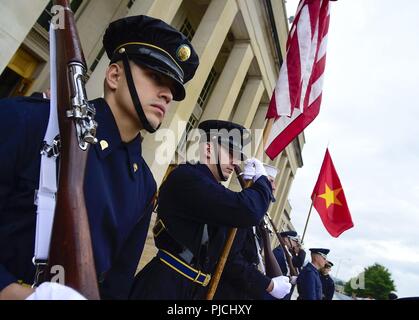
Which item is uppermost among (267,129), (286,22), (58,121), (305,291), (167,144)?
(286,22)

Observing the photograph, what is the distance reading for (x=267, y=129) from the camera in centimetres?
336

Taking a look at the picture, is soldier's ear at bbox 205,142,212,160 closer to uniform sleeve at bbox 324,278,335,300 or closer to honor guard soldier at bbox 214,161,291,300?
honor guard soldier at bbox 214,161,291,300

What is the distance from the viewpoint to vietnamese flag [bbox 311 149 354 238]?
21.2 ft

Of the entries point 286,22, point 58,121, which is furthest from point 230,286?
point 286,22

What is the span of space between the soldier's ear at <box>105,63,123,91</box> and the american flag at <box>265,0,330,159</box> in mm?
2496

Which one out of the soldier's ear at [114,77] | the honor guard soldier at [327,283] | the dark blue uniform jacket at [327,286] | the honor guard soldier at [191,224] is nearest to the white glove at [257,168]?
the honor guard soldier at [191,224]

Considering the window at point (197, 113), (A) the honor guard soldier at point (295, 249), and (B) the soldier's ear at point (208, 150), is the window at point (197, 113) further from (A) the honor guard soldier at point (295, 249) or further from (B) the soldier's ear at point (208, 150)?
(B) the soldier's ear at point (208, 150)

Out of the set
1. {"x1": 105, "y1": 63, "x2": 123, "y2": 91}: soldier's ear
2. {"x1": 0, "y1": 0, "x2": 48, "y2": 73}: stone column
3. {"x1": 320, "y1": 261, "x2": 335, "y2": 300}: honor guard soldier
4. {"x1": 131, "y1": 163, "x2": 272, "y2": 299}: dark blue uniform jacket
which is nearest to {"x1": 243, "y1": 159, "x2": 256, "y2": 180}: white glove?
{"x1": 131, "y1": 163, "x2": 272, "y2": 299}: dark blue uniform jacket

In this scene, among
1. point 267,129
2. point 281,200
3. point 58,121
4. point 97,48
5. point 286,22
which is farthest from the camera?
point 281,200

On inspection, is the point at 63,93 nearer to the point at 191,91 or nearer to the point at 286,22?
the point at 191,91

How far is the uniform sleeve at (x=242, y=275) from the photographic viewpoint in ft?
8.66

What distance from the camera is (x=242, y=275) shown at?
2.63m

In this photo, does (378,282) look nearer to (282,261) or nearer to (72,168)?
(282,261)
